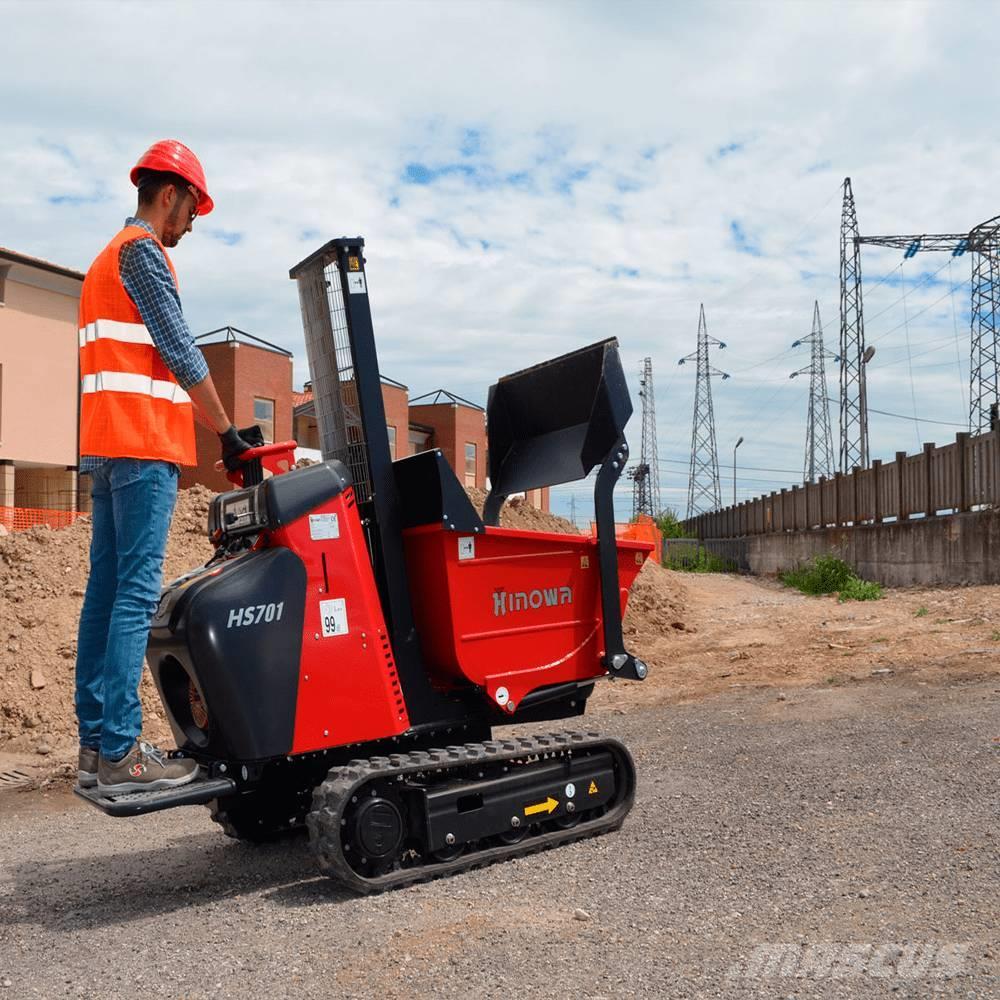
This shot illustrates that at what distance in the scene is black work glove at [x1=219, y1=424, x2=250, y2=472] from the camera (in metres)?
4.31

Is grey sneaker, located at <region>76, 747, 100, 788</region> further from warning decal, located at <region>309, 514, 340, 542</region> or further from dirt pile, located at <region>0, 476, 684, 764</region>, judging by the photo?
dirt pile, located at <region>0, 476, 684, 764</region>

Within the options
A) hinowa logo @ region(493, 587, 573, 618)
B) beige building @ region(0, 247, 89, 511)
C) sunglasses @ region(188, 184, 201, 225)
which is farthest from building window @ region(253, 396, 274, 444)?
sunglasses @ region(188, 184, 201, 225)

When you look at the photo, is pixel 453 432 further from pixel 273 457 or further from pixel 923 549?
pixel 273 457

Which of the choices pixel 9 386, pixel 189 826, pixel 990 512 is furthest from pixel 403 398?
pixel 189 826

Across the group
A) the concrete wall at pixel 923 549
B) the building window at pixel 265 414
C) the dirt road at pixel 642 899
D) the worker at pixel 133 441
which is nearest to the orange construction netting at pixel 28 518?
Answer: the dirt road at pixel 642 899

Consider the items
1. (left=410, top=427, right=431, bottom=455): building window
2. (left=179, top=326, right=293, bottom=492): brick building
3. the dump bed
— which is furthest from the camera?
(left=410, top=427, right=431, bottom=455): building window

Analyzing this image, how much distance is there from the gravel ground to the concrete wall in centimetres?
1091

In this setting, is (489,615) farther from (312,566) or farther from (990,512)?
(990,512)

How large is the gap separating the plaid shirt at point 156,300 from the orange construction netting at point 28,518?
12.7 metres

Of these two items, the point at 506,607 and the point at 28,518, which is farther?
the point at 28,518

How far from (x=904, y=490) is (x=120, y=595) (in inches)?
747

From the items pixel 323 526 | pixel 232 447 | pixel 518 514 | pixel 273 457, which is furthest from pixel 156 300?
pixel 518 514

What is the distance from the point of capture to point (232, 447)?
4.32 metres

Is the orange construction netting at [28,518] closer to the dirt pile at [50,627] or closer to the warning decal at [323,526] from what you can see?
the dirt pile at [50,627]
